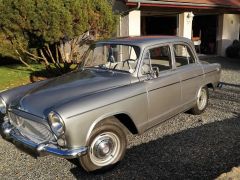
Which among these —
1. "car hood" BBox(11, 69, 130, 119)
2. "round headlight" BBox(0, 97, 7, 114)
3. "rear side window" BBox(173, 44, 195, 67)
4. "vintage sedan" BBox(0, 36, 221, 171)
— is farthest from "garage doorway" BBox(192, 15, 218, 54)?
"round headlight" BBox(0, 97, 7, 114)

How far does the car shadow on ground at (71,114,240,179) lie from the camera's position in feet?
12.9

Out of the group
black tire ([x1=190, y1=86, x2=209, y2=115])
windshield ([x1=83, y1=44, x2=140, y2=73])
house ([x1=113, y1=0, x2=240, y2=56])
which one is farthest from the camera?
house ([x1=113, y1=0, x2=240, y2=56])

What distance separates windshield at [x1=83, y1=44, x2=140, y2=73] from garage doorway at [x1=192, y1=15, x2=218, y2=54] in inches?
491

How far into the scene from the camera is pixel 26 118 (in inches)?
151

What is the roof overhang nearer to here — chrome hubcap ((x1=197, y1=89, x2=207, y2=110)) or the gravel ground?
chrome hubcap ((x1=197, y1=89, x2=207, y2=110))

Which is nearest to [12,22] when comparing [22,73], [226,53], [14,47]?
[14,47]

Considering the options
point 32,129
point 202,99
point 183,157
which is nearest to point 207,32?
point 202,99

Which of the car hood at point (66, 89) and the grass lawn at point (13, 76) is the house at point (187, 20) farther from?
the car hood at point (66, 89)

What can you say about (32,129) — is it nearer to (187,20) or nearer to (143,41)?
(143,41)

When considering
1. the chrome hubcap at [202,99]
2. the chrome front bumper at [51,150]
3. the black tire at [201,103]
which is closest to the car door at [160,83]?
the black tire at [201,103]

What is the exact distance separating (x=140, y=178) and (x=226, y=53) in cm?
1351

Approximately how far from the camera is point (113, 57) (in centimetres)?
504

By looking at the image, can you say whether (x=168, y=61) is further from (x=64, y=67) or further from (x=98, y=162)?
(x=64, y=67)

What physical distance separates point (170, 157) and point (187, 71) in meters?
1.72
